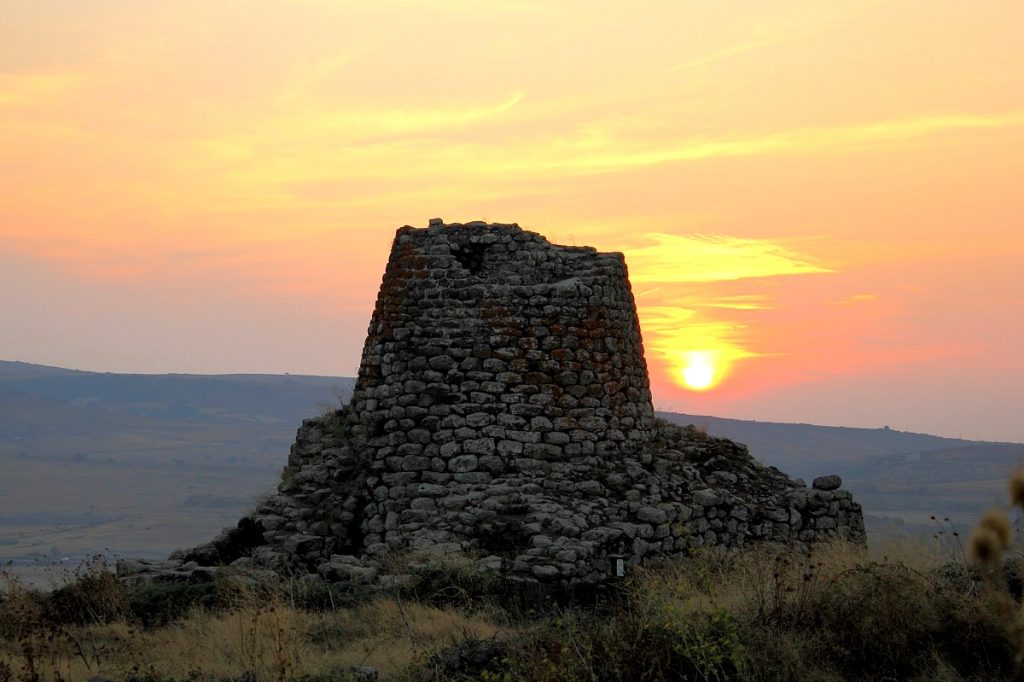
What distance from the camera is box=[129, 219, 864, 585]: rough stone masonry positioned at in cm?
1323

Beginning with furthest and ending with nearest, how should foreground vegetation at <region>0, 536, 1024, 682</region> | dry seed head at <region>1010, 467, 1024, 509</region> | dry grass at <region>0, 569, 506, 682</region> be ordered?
1. dry grass at <region>0, 569, 506, 682</region>
2. foreground vegetation at <region>0, 536, 1024, 682</region>
3. dry seed head at <region>1010, 467, 1024, 509</region>

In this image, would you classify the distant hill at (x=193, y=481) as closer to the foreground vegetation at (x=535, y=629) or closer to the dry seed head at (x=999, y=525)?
the foreground vegetation at (x=535, y=629)

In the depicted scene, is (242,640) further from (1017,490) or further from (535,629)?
(1017,490)

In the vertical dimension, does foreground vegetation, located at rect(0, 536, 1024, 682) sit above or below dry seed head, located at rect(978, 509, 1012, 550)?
below

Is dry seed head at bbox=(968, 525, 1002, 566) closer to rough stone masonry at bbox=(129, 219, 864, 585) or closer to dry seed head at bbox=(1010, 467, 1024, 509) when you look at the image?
dry seed head at bbox=(1010, 467, 1024, 509)

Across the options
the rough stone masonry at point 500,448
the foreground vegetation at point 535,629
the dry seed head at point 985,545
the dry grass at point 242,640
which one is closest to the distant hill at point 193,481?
the rough stone masonry at point 500,448

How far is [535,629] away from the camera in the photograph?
29.8ft

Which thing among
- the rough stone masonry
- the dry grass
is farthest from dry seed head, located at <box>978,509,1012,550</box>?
the rough stone masonry

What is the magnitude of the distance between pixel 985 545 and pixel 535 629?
19.7 ft

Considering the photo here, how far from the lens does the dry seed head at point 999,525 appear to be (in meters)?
3.38

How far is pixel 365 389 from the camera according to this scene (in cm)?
1484

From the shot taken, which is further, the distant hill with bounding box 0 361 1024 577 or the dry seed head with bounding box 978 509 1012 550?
the distant hill with bounding box 0 361 1024 577

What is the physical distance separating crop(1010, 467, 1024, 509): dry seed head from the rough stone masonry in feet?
30.4

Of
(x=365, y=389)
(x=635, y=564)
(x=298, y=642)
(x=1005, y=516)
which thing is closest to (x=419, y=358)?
(x=365, y=389)
